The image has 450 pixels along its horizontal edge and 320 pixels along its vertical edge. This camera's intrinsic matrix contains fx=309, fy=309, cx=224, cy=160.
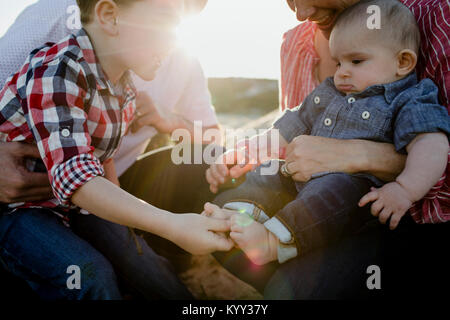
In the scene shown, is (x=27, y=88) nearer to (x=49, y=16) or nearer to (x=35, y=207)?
(x=35, y=207)

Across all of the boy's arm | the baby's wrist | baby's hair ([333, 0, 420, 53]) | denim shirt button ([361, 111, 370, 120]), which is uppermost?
baby's hair ([333, 0, 420, 53])

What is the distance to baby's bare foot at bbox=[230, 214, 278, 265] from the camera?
0.89 metres

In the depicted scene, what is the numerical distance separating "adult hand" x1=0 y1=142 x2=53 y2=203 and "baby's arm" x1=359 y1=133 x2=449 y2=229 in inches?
41.9

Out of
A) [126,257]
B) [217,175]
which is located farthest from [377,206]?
[126,257]

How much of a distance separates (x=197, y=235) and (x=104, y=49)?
716 mm

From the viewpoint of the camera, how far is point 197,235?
2.84 ft

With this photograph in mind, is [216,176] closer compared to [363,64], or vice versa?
[363,64]

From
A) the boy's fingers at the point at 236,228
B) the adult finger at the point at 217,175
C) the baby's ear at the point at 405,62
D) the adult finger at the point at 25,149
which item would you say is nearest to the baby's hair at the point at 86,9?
the adult finger at the point at 25,149

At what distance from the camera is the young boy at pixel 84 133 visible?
2.75 feet

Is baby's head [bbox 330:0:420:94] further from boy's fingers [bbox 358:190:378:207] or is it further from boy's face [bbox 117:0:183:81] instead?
boy's face [bbox 117:0:183:81]

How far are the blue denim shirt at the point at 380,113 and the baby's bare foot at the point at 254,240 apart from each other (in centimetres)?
43

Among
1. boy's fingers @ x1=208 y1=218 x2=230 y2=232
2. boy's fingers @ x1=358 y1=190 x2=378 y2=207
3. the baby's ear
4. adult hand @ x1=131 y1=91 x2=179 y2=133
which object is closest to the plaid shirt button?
boy's fingers @ x1=208 y1=218 x2=230 y2=232

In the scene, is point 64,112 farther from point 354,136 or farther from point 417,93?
point 417,93
